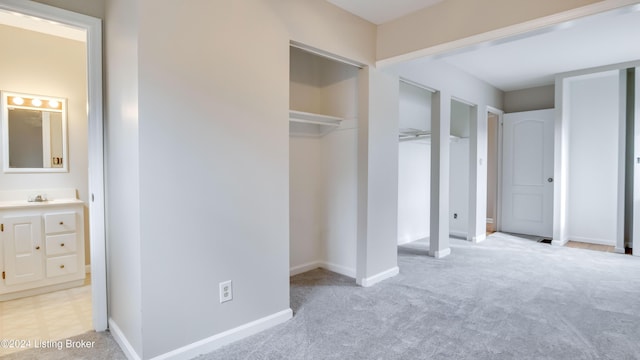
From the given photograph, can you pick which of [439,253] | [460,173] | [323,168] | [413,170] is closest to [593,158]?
[460,173]

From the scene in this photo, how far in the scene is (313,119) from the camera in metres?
3.28

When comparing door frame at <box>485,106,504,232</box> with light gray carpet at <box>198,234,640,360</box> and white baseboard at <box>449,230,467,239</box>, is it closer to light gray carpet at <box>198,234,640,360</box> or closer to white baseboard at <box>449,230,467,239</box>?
white baseboard at <box>449,230,467,239</box>

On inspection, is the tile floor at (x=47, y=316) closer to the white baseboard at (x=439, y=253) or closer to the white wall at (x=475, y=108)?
the white baseboard at (x=439, y=253)

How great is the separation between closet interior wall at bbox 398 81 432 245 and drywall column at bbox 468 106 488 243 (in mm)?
635

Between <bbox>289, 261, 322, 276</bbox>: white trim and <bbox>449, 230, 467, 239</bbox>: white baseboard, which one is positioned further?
<bbox>449, 230, 467, 239</bbox>: white baseboard

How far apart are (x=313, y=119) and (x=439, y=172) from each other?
1.85m

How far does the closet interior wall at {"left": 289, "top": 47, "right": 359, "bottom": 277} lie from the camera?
3512mm

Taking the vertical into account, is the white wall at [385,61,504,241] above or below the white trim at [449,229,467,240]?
above

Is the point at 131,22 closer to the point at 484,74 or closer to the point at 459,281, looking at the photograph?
the point at 459,281

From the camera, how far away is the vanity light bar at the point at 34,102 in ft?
10.6

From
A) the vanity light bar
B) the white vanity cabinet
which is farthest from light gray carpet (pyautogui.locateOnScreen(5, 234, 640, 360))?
the vanity light bar

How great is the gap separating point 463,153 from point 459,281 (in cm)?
260

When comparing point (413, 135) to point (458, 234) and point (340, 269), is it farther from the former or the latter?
point (340, 269)

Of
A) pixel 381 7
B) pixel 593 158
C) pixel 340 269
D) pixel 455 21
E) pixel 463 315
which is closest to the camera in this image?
pixel 463 315
